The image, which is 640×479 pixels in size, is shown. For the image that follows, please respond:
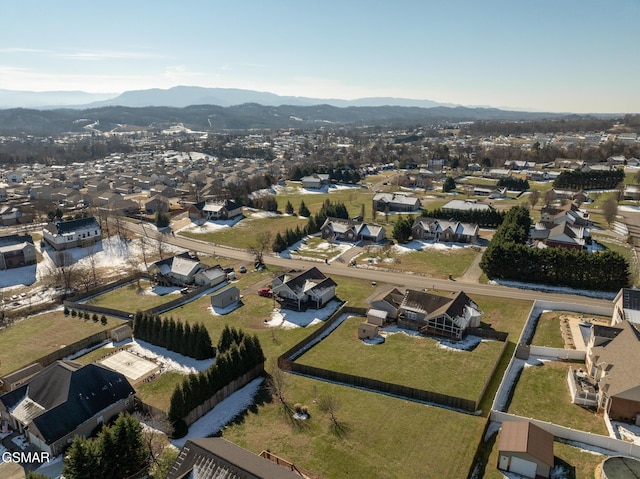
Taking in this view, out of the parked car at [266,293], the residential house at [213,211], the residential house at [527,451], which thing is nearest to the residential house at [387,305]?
the parked car at [266,293]

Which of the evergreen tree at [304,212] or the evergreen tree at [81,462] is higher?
the evergreen tree at [81,462]

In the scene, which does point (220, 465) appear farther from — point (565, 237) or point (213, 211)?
point (213, 211)

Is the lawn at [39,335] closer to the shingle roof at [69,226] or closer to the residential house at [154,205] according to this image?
the shingle roof at [69,226]

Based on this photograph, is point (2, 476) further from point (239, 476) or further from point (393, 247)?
point (393, 247)

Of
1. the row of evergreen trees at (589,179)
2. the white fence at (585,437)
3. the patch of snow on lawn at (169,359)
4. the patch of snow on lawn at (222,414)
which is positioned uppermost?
the row of evergreen trees at (589,179)

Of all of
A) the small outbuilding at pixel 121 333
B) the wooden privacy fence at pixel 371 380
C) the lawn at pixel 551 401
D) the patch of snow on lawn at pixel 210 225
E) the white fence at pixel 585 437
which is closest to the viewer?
the white fence at pixel 585 437


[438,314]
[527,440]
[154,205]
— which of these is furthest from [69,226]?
[527,440]
